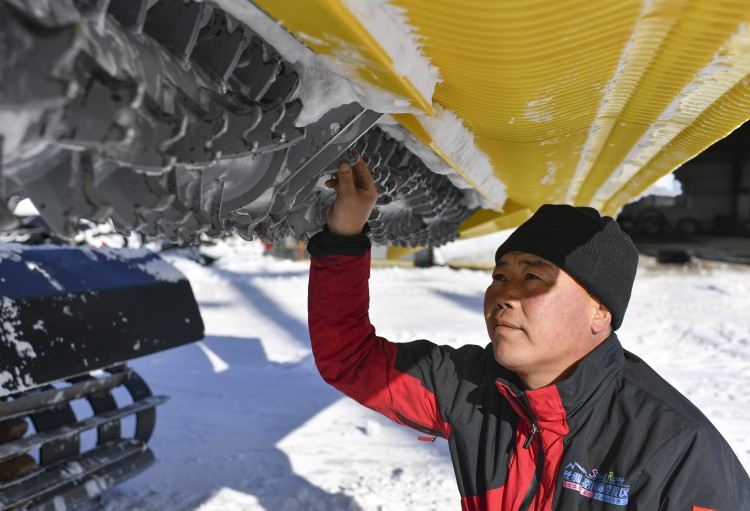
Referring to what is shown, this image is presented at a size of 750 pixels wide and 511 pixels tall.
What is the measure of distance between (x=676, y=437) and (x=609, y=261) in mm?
408

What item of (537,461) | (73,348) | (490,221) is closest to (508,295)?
(537,461)

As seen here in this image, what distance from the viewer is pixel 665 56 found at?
3.68 ft

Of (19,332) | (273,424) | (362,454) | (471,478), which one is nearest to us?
(471,478)

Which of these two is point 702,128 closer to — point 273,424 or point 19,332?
point 19,332

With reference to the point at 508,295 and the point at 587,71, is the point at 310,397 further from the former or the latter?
the point at 587,71

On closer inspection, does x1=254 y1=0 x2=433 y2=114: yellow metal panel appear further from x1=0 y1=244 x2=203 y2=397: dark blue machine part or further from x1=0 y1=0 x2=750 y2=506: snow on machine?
x1=0 y1=244 x2=203 y2=397: dark blue machine part

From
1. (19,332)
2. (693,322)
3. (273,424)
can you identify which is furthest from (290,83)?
(693,322)

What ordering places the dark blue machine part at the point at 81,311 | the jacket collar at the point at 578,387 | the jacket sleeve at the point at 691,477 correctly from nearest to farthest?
the jacket sleeve at the point at 691,477, the jacket collar at the point at 578,387, the dark blue machine part at the point at 81,311

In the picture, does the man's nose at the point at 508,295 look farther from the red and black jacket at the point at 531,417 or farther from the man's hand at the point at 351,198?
the man's hand at the point at 351,198

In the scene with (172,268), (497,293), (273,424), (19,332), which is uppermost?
(497,293)

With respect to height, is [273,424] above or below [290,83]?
below

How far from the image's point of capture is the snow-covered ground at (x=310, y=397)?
335 centimetres

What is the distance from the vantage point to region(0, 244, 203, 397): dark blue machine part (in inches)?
88.0

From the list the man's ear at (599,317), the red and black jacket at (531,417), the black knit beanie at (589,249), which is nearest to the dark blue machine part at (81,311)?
the red and black jacket at (531,417)
